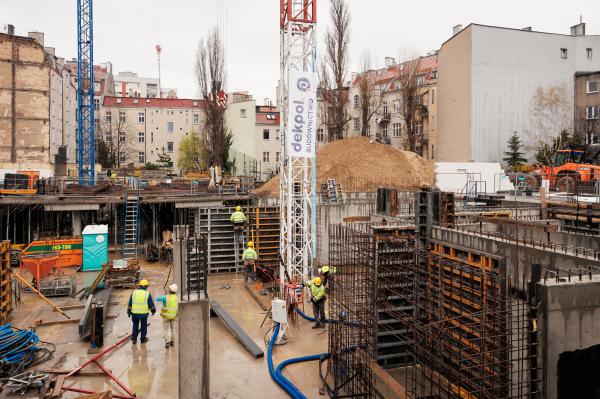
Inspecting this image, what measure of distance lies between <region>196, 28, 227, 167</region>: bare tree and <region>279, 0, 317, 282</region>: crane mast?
64.7ft

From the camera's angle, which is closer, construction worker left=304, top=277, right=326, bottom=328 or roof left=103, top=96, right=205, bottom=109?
construction worker left=304, top=277, right=326, bottom=328

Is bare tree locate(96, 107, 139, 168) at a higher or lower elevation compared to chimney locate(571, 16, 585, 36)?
lower

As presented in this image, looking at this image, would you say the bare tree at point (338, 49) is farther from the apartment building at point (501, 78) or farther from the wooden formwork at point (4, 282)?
the wooden formwork at point (4, 282)

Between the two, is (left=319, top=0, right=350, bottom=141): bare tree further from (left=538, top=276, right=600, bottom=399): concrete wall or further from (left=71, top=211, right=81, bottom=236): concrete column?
(left=538, top=276, right=600, bottom=399): concrete wall

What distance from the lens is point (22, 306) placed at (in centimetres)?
1377

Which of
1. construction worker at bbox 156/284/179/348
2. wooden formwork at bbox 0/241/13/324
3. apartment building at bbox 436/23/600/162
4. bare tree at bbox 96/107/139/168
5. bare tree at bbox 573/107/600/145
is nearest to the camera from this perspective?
construction worker at bbox 156/284/179/348

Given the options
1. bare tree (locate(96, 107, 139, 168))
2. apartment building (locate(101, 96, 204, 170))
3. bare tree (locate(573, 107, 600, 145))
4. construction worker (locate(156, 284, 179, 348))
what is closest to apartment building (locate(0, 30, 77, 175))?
bare tree (locate(96, 107, 139, 168))

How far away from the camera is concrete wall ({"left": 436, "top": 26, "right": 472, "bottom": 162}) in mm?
31562

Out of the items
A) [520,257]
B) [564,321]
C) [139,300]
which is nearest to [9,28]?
[139,300]

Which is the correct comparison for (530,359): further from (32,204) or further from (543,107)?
(543,107)

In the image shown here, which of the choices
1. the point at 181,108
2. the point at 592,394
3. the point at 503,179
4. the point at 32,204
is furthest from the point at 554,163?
the point at 181,108

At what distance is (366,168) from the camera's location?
26.7 meters

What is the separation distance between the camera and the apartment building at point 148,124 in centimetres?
4822

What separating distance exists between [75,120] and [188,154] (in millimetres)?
12170
